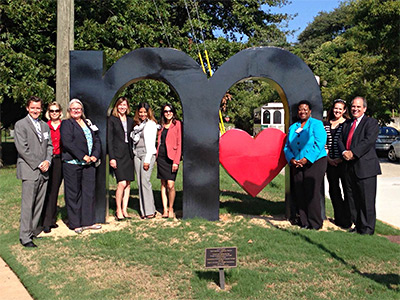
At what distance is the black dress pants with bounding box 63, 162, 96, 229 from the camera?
19.8 feet

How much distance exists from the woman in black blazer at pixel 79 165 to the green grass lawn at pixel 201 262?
1.22ft

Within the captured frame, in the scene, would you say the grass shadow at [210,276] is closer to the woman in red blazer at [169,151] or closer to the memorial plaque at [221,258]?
the memorial plaque at [221,258]

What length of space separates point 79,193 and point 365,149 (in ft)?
13.3

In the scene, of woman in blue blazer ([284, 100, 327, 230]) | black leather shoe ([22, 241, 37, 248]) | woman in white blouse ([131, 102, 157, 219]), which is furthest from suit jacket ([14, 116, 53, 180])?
woman in blue blazer ([284, 100, 327, 230])

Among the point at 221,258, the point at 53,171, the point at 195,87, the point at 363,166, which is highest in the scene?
the point at 195,87

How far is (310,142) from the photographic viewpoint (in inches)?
243

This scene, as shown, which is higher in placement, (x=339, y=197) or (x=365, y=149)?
(x=365, y=149)

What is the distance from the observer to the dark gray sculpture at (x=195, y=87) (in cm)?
654

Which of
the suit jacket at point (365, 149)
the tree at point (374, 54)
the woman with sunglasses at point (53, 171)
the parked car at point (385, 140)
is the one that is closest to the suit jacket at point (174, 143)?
the woman with sunglasses at point (53, 171)

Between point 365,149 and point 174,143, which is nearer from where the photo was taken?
point 365,149

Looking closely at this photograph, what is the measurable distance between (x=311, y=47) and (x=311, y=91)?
50.0m

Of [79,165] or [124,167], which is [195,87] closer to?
[124,167]

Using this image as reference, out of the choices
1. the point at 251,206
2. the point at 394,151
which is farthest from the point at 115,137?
the point at 394,151

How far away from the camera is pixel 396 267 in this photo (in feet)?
15.5
